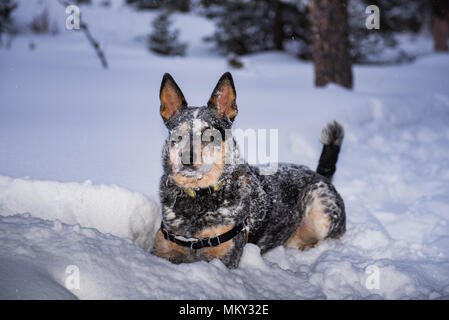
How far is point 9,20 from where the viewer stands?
1475 cm

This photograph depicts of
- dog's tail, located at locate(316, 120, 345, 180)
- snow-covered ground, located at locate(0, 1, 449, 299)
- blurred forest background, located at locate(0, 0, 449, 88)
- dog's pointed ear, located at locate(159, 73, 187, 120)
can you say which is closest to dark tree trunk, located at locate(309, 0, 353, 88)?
snow-covered ground, located at locate(0, 1, 449, 299)

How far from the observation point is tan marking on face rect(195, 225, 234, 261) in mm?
2713

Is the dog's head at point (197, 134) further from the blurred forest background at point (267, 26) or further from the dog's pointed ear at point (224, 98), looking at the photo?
the blurred forest background at point (267, 26)

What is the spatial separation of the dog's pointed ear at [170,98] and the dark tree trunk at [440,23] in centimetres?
2388

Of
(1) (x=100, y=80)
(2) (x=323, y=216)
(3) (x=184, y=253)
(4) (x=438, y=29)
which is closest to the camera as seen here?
(3) (x=184, y=253)

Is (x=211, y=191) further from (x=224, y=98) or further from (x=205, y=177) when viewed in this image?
(x=224, y=98)

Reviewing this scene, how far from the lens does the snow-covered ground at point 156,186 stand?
7.34 ft

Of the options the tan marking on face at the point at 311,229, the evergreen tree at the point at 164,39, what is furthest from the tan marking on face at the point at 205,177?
the evergreen tree at the point at 164,39

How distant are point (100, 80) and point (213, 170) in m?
7.21

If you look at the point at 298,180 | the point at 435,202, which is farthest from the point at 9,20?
the point at 435,202

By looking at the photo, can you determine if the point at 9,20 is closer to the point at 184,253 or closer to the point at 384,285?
the point at 184,253

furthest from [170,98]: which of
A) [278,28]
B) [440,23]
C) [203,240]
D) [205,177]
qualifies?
[440,23]

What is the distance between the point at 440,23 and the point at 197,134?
24878 millimetres

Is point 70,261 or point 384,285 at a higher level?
point 70,261
